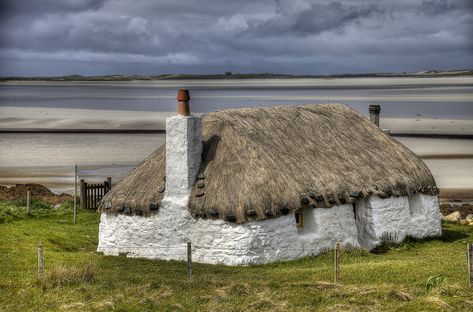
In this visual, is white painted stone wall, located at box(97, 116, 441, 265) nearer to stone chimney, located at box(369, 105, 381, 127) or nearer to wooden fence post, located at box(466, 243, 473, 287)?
stone chimney, located at box(369, 105, 381, 127)

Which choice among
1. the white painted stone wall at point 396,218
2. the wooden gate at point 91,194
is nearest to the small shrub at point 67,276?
the white painted stone wall at point 396,218

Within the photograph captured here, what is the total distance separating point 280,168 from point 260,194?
1809mm

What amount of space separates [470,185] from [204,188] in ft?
85.4

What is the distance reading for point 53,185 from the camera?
46938 millimetres

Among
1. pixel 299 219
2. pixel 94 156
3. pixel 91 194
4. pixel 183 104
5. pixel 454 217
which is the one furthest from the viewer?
pixel 94 156

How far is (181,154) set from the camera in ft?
83.0

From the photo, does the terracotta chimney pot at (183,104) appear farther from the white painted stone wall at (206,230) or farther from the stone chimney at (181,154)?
the white painted stone wall at (206,230)

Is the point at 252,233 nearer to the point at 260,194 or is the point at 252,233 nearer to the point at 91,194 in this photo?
the point at 260,194

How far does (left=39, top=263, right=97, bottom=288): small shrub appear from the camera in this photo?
19.2 metres

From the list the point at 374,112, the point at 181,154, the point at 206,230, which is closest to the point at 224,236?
the point at 206,230

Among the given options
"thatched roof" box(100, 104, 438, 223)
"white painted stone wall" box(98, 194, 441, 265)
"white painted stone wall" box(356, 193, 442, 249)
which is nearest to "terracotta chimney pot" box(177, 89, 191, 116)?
"thatched roof" box(100, 104, 438, 223)

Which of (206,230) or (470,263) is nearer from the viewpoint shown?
(470,263)

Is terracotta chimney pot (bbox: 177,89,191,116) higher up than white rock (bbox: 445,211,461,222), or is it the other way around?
terracotta chimney pot (bbox: 177,89,191,116)

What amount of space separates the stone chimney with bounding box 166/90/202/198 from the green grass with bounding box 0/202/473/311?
7.78 ft
